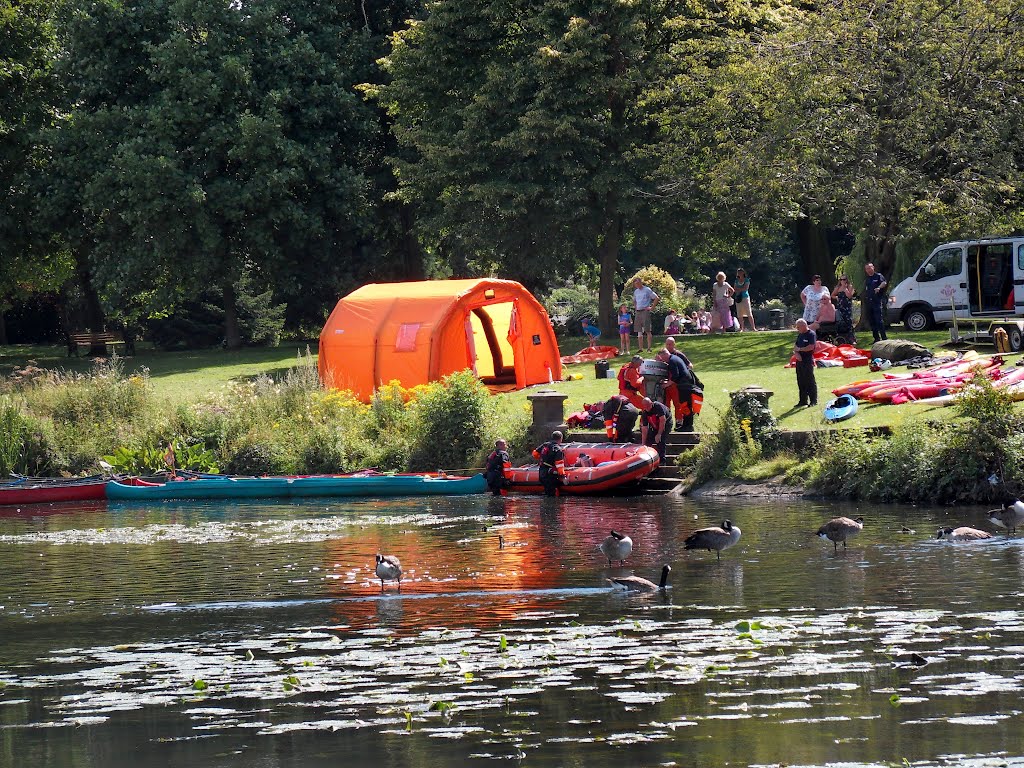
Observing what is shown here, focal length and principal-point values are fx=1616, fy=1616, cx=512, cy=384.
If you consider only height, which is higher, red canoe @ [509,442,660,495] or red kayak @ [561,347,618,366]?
red kayak @ [561,347,618,366]

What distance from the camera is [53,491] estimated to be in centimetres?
3097

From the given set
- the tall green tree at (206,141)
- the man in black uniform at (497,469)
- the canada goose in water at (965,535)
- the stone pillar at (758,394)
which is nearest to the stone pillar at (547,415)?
the man in black uniform at (497,469)

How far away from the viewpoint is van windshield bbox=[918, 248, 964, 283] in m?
41.2

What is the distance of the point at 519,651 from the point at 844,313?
25.3m

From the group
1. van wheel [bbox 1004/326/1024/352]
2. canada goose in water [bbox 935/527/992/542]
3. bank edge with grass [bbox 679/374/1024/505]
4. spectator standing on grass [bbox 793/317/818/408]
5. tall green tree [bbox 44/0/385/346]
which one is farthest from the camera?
tall green tree [bbox 44/0/385/346]

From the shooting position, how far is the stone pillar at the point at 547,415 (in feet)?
101

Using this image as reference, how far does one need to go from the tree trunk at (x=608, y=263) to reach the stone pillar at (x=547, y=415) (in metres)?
16.5

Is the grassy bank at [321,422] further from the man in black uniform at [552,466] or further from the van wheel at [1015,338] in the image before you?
the man in black uniform at [552,466]

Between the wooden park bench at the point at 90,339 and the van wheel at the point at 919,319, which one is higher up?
the wooden park bench at the point at 90,339

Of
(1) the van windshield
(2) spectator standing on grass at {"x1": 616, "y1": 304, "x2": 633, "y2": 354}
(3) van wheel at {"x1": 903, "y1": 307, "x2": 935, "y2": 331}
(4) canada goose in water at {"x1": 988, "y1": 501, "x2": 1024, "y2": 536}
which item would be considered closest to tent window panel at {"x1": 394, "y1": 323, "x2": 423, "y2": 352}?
(2) spectator standing on grass at {"x1": 616, "y1": 304, "x2": 633, "y2": 354}

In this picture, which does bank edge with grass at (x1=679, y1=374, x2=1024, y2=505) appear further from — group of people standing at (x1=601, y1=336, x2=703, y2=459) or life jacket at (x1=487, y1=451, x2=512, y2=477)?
life jacket at (x1=487, y1=451, x2=512, y2=477)

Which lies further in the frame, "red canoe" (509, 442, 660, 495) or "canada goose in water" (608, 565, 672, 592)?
"red canoe" (509, 442, 660, 495)

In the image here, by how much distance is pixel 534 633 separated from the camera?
15039 millimetres

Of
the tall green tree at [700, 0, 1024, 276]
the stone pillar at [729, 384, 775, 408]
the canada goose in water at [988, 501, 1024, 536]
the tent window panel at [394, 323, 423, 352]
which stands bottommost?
the canada goose in water at [988, 501, 1024, 536]
